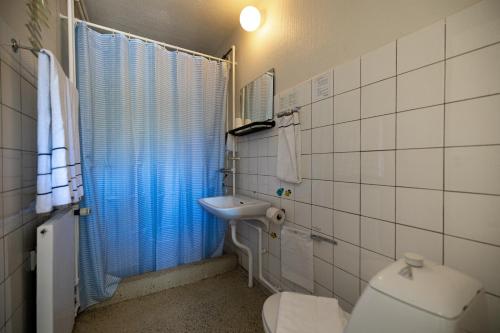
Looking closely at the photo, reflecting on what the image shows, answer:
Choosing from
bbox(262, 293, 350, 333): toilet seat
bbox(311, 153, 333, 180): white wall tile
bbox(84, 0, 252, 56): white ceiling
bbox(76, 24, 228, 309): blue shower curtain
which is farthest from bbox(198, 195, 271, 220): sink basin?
bbox(84, 0, 252, 56): white ceiling

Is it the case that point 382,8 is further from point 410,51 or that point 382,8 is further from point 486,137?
point 486,137

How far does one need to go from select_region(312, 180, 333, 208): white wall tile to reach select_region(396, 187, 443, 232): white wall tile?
13.6 inches

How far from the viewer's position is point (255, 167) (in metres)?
1.88

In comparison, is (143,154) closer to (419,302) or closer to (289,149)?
(289,149)

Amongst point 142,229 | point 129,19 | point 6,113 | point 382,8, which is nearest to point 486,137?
point 382,8

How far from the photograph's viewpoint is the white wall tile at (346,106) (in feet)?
3.49

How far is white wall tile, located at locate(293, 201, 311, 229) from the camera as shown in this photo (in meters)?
1.35

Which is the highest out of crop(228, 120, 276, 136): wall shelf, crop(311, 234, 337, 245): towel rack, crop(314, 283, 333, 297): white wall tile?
crop(228, 120, 276, 136): wall shelf

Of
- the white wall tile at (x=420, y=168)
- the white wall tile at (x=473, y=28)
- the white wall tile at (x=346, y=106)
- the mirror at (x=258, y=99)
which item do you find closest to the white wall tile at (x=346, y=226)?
the white wall tile at (x=420, y=168)

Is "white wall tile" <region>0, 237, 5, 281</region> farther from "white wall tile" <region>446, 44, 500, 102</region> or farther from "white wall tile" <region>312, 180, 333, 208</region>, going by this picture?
"white wall tile" <region>446, 44, 500, 102</region>

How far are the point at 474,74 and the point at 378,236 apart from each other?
2.33ft

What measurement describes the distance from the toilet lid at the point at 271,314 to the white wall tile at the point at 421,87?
1038 millimetres

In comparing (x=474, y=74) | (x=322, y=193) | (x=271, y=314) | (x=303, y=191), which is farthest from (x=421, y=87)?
(x=271, y=314)

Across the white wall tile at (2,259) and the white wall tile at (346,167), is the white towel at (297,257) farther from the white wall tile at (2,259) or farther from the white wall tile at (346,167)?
the white wall tile at (2,259)
